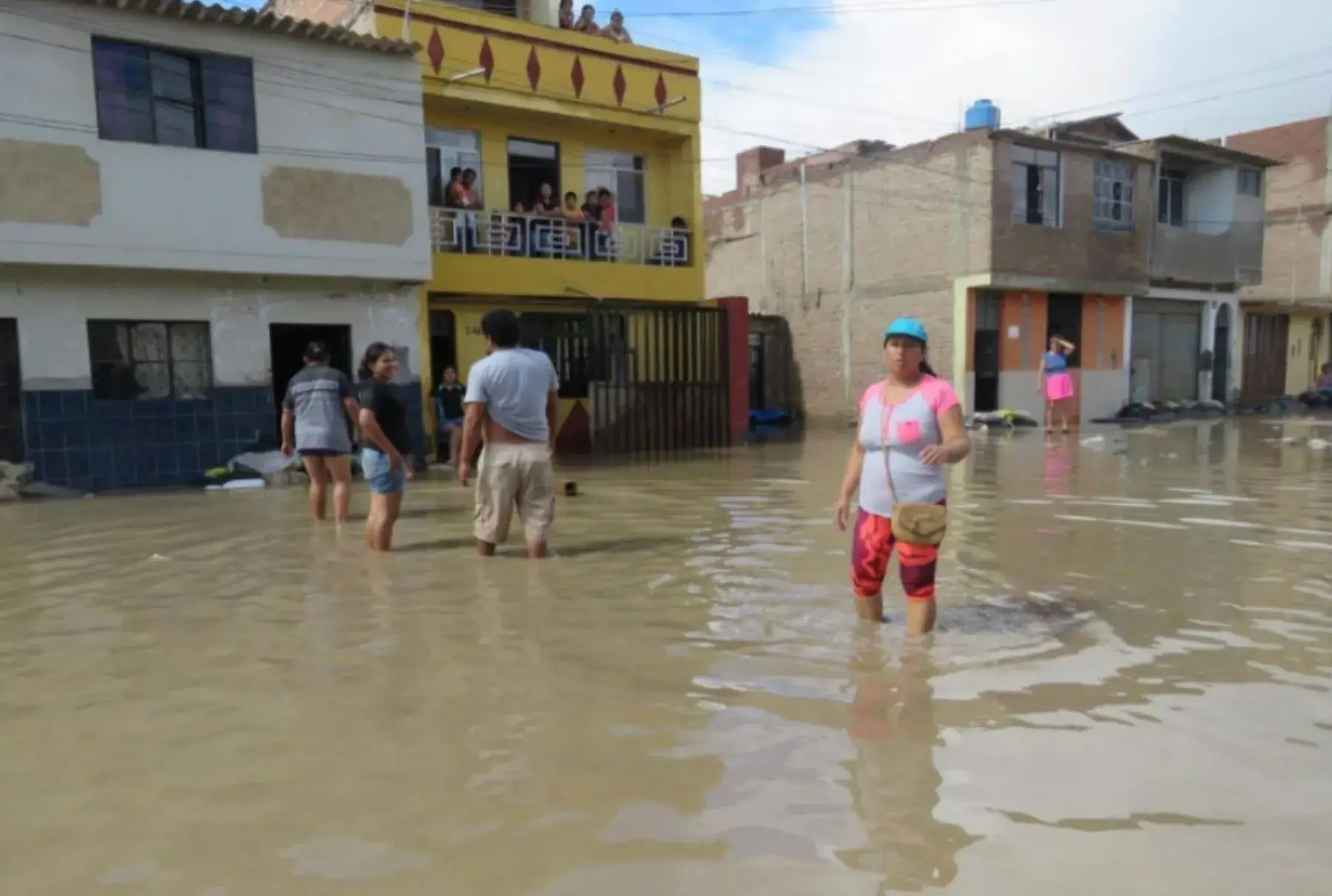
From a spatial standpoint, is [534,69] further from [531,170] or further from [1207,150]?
[1207,150]

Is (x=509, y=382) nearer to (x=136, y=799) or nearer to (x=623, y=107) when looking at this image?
→ (x=136, y=799)

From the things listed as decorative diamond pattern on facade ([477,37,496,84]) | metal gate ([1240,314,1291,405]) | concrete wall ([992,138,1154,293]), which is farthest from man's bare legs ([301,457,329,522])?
metal gate ([1240,314,1291,405])

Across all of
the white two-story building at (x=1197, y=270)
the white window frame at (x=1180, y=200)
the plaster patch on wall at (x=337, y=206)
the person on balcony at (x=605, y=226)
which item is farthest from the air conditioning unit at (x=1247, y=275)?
the plaster patch on wall at (x=337, y=206)

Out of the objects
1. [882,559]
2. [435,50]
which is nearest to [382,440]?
[882,559]

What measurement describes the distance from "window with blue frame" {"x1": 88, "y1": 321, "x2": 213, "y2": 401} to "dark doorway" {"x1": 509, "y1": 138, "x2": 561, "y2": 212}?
18.9 feet

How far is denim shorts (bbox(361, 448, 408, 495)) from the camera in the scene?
22.4 feet

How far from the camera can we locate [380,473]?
22.5 feet

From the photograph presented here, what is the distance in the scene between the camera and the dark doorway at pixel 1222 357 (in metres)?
26.9

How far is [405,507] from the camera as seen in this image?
9445mm

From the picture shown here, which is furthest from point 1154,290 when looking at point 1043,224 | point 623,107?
point 623,107

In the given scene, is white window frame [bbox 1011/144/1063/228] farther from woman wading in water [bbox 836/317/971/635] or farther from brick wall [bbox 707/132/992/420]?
woman wading in water [bbox 836/317/971/635]

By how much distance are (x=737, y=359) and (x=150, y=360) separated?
9150mm

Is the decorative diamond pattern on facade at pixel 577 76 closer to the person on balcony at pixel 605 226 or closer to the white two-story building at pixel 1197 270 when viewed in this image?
the person on balcony at pixel 605 226

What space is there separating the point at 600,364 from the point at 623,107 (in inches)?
176
